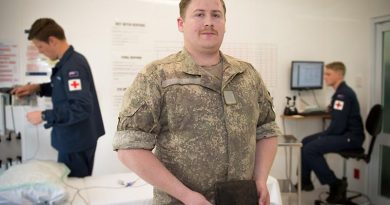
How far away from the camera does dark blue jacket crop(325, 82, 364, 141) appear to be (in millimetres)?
3256

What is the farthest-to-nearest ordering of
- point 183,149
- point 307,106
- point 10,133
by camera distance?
point 307,106 < point 10,133 < point 183,149

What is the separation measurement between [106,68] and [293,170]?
2.32 metres

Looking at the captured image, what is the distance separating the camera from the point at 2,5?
257cm

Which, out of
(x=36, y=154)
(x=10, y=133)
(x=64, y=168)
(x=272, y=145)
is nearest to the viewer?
(x=272, y=145)

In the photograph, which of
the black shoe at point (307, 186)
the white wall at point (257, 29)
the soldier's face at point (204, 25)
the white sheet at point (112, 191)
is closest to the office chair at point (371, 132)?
the black shoe at point (307, 186)

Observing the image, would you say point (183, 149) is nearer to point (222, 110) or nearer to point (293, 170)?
point (222, 110)

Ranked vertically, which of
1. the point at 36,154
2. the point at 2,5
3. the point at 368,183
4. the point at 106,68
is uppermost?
the point at 2,5

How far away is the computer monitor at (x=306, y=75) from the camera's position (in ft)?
11.5

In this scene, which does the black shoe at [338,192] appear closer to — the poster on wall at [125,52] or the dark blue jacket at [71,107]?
the poster on wall at [125,52]

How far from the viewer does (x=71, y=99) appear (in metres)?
2.04

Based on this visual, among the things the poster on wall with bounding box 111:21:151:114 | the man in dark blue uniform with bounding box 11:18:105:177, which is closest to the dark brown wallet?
the man in dark blue uniform with bounding box 11:18:105:177

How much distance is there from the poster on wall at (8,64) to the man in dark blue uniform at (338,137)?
279 centimetres

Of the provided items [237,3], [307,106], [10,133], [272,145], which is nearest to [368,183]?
[307,106]

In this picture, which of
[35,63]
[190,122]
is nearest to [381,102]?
[190,122]
